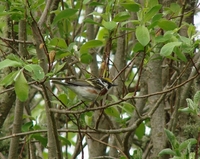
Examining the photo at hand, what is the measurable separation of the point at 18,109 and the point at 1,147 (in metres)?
1.33

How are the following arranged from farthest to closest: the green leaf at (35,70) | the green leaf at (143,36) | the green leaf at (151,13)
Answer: the green leaf at (151,13) → the green leaf at (143,36) → the green leaf at (35,70)

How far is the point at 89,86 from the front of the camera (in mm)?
4281

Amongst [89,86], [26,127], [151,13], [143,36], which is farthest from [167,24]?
[26,127]

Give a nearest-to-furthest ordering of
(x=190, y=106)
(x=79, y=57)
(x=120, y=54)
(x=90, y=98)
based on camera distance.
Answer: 1. (x=190, y=106)
2. (x=79, y=57)
3. (x=90, y=98)
4. (x=120, y=54)

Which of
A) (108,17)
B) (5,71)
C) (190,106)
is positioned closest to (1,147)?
(5,71)

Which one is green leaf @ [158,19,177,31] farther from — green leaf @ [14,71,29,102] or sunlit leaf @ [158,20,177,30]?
green leaf @ [14,71,29,102]

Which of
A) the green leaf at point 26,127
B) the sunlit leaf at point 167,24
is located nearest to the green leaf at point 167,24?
the sunlit leaf at point 167,24

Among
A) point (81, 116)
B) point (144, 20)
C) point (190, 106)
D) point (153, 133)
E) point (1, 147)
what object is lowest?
point (1, 147)

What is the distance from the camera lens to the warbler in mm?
3837

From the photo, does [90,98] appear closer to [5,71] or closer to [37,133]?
[37,133]

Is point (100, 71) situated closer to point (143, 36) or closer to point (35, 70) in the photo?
point (143, 36)

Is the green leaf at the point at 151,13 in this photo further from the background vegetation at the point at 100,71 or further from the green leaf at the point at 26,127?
the green leaf at the point at 26,127

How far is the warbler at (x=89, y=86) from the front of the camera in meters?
3.84

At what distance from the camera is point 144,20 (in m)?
3.13
